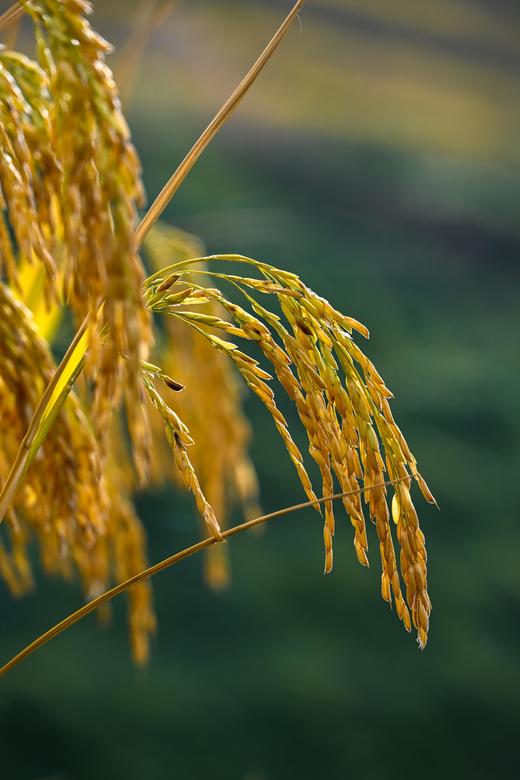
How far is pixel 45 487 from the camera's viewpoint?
1.55 feet

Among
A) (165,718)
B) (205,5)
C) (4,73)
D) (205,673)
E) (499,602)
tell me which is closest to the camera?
(4,73)

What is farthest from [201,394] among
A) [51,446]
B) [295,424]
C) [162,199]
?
[295,424]

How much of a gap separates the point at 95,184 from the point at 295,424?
1904 mm

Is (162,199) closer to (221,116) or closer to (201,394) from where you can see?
(221,116)

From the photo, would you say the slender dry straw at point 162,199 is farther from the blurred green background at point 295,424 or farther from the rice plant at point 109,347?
the blurred green background at point 295,424

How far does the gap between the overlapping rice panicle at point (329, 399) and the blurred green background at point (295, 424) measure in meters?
0.63

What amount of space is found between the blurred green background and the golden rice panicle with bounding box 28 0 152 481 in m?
0.68

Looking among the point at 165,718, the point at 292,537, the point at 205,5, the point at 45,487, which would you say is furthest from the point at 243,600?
the point at 205,5

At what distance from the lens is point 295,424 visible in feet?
7.16

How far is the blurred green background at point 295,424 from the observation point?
1447mm

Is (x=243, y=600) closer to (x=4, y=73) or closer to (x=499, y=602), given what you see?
(x=499, y=602)

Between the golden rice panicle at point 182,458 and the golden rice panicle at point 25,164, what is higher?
the golden rice panicle at point 25,164

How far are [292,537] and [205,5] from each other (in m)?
2.78

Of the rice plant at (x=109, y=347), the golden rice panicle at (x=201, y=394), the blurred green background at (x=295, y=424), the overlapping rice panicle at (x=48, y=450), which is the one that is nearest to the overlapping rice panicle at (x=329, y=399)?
the rice plant at (x=109, y=347)
